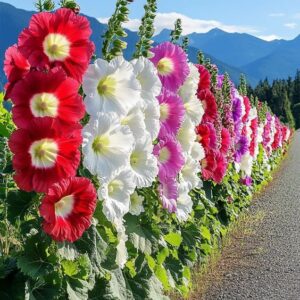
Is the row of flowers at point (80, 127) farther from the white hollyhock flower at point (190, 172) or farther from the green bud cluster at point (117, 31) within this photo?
the white hollyhock flower at point (190, 172)

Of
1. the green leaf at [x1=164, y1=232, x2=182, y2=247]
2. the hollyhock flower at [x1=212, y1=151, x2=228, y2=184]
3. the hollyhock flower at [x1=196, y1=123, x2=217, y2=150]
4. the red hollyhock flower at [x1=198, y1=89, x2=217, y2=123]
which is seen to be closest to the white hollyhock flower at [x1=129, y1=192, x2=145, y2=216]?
the green leaf at [x1=164, y1=232, x2=182, y2=247]

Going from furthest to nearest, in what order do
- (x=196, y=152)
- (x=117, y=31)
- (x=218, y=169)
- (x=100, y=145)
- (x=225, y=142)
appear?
(x=225, y=142)
(x=218, y=169)
(x=196, y=152)
(x=117, y=31)
(x=100, y=145)

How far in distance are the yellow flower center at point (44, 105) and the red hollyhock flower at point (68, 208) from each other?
250mm

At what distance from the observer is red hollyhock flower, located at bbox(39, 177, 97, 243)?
2.33 metres

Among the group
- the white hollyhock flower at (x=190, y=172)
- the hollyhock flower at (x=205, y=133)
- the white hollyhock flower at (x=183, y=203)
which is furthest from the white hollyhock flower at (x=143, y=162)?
the hollyhock flower at (x=205, y=133)

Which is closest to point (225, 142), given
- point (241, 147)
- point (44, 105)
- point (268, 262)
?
point (268, 262)

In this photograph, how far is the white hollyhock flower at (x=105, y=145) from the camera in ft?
8.45

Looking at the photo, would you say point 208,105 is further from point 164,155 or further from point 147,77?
point 147,77

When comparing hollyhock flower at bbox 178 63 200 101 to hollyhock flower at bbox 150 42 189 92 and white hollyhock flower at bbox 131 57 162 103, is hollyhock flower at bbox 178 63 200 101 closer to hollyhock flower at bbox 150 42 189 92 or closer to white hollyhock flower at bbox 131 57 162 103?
hollyhock flower at bbox 150 42 189 92

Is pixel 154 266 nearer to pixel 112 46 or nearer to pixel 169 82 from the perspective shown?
pixel 169 82

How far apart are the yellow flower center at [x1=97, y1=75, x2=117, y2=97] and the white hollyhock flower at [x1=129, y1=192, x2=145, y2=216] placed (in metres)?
0.72

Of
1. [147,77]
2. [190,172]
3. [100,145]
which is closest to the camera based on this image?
[100,145]

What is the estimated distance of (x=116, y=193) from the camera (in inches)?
111

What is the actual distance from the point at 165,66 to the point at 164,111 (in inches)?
11.8
